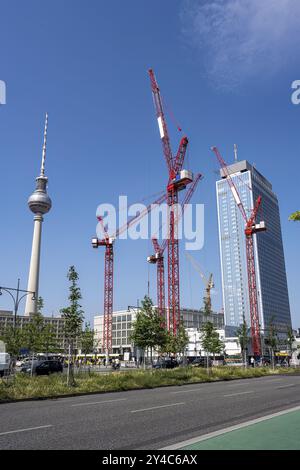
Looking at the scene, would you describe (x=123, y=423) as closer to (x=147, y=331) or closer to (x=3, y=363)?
(x=147, y=331)

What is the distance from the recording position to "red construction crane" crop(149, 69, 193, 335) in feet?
277

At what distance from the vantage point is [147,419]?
401 inches

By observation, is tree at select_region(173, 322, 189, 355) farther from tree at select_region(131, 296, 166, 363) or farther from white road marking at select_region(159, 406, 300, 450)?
white road marking at select_region(159, 406, 300, 450)

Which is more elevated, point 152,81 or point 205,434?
point 152,81

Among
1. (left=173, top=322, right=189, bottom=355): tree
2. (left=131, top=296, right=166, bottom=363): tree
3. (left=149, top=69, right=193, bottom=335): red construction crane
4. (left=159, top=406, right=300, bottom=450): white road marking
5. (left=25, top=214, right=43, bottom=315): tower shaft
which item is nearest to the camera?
(left=159, top=406, right=300, bottom=450): white road marking

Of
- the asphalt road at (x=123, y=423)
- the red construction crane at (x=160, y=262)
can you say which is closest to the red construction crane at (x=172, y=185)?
the red construction crane at (x=160, y=262)

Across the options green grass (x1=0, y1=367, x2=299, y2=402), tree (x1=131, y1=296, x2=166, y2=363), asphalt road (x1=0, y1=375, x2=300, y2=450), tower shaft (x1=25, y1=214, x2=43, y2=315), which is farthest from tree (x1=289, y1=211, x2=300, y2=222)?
tower shaft (x1=25, y1=214, x2=43, y2=315)

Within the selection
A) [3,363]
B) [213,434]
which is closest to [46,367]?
[3,363]

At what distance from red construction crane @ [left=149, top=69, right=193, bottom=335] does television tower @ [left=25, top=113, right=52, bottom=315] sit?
2104 inches

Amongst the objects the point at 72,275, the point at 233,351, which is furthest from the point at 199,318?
the point at 72,275
